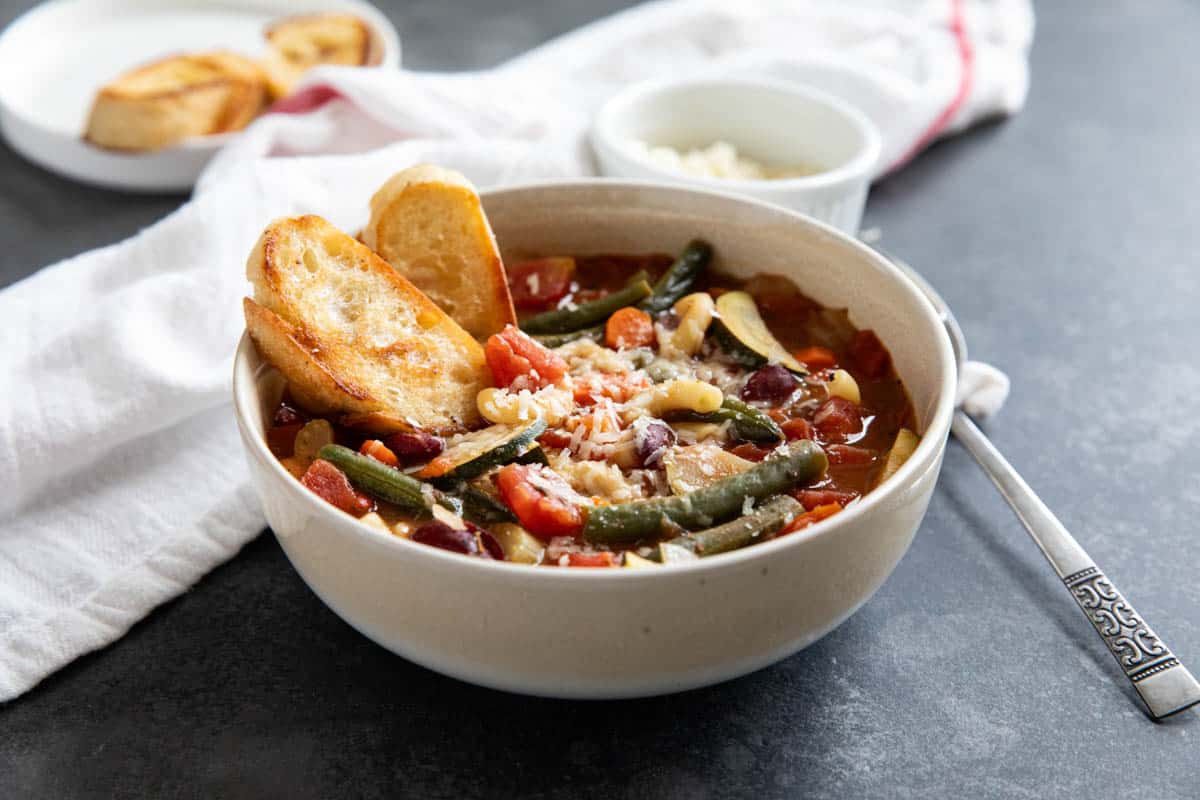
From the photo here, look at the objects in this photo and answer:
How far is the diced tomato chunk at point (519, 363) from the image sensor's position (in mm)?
2859

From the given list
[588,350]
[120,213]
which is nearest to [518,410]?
[588,350]

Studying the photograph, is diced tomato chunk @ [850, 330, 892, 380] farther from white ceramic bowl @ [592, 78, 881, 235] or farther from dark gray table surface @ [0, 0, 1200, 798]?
white ceramic bowl @ [592, 78, 881, 235]

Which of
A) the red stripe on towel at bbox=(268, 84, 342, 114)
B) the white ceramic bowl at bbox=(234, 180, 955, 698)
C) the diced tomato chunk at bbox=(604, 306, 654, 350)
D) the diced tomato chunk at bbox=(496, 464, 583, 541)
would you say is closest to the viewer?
the white ceramic bowl at bbox=(234, 180, 955, 698)

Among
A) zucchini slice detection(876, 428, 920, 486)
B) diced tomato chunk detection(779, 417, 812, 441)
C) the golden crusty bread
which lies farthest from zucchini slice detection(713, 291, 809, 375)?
the golden crusty bread

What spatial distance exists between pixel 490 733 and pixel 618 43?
3.23 m

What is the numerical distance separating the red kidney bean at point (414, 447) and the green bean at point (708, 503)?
1.48 ft

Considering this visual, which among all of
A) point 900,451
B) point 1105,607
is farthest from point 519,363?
point 1105,607

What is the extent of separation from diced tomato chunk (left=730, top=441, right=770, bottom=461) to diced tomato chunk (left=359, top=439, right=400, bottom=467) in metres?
0.73

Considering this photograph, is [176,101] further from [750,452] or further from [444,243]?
[750,452]

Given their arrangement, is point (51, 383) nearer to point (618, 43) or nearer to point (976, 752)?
point (976, 752)

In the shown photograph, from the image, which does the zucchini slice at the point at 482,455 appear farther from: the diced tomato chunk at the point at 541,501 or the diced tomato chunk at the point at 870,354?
the diced tomato chunk at the point at 870,354

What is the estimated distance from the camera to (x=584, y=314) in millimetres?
3184

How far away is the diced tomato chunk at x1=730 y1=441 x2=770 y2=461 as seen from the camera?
2.70 metres

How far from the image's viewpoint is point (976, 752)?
2381 millimetres
